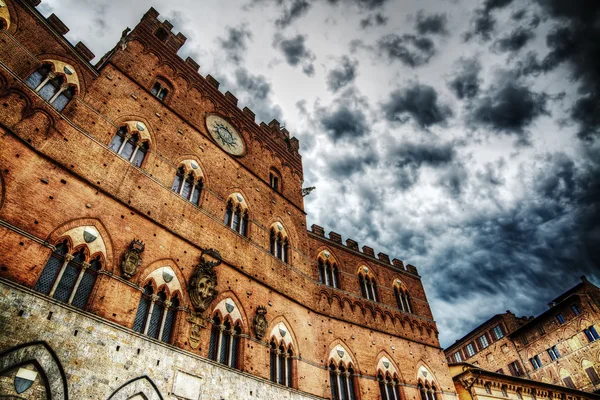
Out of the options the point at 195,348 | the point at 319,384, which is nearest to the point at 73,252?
the point at 195,348

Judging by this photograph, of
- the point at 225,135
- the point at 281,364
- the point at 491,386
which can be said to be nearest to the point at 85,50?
the point at 225,135

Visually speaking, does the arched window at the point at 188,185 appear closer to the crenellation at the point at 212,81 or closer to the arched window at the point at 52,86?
the arched window at the point at 52,86

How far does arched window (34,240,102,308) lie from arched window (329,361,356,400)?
27.9 feet

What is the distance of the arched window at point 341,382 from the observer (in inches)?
496

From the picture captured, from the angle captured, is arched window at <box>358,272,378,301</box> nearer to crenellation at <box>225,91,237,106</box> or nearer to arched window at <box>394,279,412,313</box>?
arched window at <box>394,279,412,313</box>

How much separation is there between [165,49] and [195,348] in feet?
40.7

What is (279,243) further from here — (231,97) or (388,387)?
(231,97)

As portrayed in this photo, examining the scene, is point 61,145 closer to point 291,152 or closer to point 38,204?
point 38,204

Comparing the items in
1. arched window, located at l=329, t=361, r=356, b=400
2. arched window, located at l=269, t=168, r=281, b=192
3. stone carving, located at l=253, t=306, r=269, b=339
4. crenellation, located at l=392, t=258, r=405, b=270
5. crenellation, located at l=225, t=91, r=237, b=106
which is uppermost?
crenellation, located at l=225, t=91, r=237, b=106

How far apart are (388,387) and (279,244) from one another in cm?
694

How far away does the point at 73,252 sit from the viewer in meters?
8.15

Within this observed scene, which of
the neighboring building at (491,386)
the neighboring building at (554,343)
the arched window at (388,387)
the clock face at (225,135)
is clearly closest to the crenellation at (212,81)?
the clock face at (225,135)

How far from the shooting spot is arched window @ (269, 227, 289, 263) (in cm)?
1472

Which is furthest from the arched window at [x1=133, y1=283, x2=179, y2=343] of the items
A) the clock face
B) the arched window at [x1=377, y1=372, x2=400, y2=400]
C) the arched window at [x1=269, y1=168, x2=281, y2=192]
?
the arched window at [x1=269, y1=168, x2=281, y2=192]
